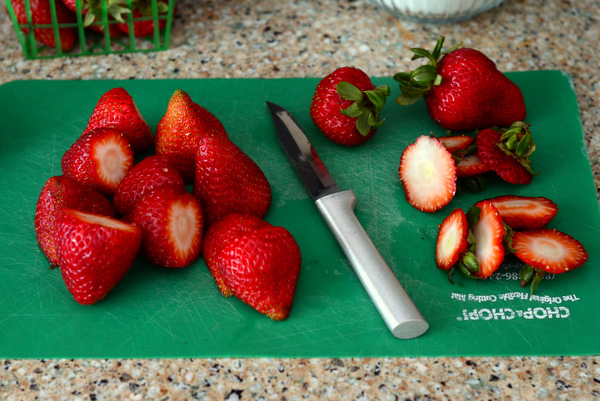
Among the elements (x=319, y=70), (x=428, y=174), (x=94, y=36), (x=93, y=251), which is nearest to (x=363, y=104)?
(x=428, y=174)

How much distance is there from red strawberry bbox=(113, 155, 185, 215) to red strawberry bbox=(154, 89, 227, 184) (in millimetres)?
75

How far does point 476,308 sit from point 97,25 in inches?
41.1

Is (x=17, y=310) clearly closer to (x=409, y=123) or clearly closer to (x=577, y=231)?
(x=409, y=123)

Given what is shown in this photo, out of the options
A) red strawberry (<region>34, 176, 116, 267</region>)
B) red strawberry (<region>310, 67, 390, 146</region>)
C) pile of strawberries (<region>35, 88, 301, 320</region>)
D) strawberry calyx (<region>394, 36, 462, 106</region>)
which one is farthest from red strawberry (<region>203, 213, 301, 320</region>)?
strawberry calyx (<region>394, 36, 462, 106</region>)

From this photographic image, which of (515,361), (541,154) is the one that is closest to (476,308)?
(515,361)

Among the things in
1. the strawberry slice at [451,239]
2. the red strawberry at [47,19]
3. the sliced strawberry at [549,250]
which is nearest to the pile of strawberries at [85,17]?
the red strawberry at [47,19]

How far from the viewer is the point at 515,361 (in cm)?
105

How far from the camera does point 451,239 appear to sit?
1136 millimetres

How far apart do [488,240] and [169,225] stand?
51 centimetres

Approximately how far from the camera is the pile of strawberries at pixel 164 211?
3.41ft

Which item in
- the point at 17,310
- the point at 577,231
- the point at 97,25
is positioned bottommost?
the point at 17,310

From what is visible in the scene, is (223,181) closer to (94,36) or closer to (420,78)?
(420,78)

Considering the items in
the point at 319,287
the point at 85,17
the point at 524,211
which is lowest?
the point at 319,287

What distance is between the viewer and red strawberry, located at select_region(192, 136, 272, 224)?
1.15m
